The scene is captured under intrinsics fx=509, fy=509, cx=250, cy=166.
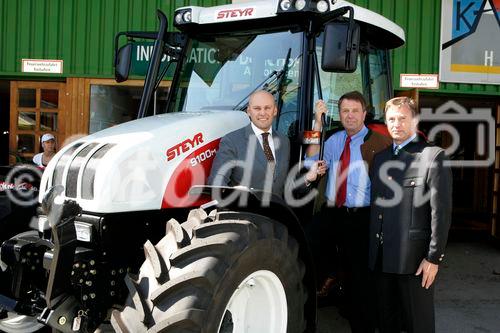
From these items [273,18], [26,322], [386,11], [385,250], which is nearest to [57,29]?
[386,11]

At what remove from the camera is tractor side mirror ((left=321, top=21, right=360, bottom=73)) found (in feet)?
9.97

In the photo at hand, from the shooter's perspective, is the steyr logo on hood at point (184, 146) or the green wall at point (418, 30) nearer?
the steyr logo on hood at point (184, 146)

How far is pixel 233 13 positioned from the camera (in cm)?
358

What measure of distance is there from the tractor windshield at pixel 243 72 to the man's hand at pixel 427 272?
136 cm

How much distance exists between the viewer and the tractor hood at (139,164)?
2.54 m

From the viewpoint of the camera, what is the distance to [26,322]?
290 centimetres

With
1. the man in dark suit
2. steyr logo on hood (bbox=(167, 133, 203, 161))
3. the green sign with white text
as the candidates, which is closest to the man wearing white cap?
the green sign with white text

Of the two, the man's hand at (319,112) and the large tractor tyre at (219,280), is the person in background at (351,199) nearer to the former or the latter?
the man's hand at (319,112)

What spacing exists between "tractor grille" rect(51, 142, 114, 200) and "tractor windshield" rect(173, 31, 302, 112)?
979 mm

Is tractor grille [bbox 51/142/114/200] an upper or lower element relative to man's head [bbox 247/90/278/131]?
lower

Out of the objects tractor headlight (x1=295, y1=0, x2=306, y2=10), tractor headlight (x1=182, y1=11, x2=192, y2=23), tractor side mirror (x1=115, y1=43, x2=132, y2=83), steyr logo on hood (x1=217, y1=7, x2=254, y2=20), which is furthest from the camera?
tractor side mirror (x1=115, y1=43, x2=132, y2=83)

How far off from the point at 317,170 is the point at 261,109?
1.78 ft

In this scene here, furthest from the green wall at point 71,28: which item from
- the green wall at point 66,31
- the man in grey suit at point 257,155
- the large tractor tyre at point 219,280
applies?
the large tractor tyre at point 219,280

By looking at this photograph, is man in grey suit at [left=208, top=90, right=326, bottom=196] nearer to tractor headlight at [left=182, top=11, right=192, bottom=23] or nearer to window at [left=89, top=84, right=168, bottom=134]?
tractor headlight at [left=182, top=11, right=192, bottom=23]
